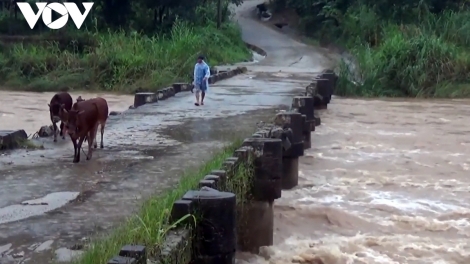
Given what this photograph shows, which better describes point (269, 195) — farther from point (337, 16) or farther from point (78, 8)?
point (337, 16)

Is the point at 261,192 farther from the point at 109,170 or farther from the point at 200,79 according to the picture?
the point at 200,79

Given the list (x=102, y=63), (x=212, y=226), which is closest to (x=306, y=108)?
(x=212, y=226)

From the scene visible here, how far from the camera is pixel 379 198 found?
11109mm

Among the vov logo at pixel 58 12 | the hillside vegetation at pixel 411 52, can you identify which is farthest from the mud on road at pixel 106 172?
the vov logo at pixel 58 12

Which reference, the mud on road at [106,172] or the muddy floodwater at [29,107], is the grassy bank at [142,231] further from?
the muddy floodwater at [29,107]

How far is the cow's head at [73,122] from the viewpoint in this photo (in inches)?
340

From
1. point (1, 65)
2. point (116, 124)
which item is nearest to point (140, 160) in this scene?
point (116, 124)

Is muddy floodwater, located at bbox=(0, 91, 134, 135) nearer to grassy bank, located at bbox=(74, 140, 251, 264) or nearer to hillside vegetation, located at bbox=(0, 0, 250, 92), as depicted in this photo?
hillside vegetation, located at bbox=(0, 0, 250, 92)

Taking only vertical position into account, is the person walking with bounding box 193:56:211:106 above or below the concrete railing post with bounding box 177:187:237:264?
above

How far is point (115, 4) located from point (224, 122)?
21.7 m

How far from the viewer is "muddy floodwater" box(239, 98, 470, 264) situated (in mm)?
8664

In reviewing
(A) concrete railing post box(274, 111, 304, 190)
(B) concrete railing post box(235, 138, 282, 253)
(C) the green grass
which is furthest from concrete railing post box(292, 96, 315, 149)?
(C) the green grass

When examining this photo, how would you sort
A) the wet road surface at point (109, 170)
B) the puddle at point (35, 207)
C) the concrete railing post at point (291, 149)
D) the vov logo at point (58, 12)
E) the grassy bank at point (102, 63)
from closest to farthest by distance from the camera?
1. the wet road surface at point (109, 170)
2. the puddle at point (35, 207)
3. the concrete railing post at point (291, 149)
4. the grassy bank at point (102, 63)
5. the vov logo at point (58, 12)

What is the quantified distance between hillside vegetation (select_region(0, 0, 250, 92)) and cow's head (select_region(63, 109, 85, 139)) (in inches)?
637
